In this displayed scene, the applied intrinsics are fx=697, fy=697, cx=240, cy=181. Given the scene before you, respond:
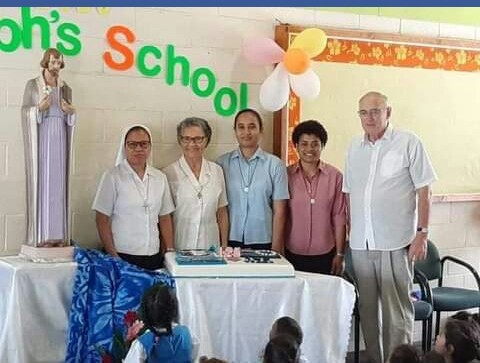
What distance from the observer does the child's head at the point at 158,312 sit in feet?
8.46

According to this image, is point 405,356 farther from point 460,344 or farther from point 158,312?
point 158,312

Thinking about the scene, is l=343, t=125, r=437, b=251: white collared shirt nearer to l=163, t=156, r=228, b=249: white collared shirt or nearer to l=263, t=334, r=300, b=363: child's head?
l=163, t=156, r=228, b=249: white collared shirt

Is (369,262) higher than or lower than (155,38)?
lower

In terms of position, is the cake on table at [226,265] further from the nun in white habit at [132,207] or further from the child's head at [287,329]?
the child's head at [287,329]

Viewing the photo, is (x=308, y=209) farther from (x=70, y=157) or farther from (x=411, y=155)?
(x=70, y=157)

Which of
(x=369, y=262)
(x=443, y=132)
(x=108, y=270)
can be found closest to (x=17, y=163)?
(x=108, y=270)

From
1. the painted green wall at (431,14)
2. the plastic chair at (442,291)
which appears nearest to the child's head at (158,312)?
the plastic chair at (442,291)

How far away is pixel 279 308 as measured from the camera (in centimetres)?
321

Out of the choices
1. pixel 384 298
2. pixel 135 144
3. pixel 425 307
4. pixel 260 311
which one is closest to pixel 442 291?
pixel 425 307

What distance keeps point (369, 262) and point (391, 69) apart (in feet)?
4.70

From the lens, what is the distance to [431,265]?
14.2ft

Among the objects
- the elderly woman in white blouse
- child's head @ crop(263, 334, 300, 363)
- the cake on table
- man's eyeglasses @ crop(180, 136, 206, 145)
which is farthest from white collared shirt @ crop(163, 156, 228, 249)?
child's head @ crop(263, 334, 300, 363)

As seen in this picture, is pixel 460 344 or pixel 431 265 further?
pixel 431 265

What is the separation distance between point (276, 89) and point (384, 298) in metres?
1.27
